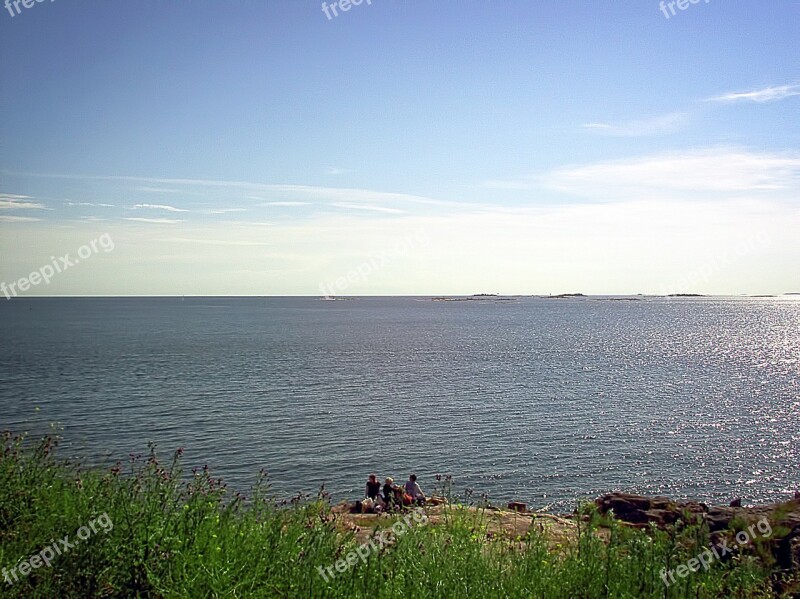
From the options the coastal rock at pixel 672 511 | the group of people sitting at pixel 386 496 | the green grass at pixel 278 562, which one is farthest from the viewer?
the group of people sitting at pixel 386 496

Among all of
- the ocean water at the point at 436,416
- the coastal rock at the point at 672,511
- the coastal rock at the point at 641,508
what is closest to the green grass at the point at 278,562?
the ocean water at the point at 436,416

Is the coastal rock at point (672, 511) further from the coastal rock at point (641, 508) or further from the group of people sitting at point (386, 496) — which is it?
the group of people sitting at point (386, 496)

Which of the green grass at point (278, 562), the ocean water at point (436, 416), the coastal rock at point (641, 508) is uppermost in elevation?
the green grass at point (278, 562)

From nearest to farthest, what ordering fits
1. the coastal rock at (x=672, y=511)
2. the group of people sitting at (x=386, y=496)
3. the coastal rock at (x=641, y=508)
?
the coastal rock at (x=672, y=511) → the group of people sitting at (x=386, y=496) → the coastal rock at (x=641, y=508)

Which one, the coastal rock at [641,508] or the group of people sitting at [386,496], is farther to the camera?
the coastal rock at [641,508]

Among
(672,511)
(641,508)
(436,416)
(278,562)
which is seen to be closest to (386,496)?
(641,508)

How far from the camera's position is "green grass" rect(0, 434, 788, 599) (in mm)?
6895

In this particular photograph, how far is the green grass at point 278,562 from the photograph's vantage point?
6.89 metres

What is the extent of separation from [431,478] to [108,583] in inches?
923

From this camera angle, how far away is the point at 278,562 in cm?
725

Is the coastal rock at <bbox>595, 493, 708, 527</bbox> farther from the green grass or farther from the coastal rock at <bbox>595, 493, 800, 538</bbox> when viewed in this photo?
the green grass

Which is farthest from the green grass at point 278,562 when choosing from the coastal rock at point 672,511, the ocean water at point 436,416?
the coastal rock at point 672,511

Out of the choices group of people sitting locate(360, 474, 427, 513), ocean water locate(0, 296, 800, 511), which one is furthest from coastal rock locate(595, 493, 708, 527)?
group of people sitting locate(360, 474, 427, 513)

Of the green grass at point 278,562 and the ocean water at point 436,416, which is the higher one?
the green grass at point 278,562
